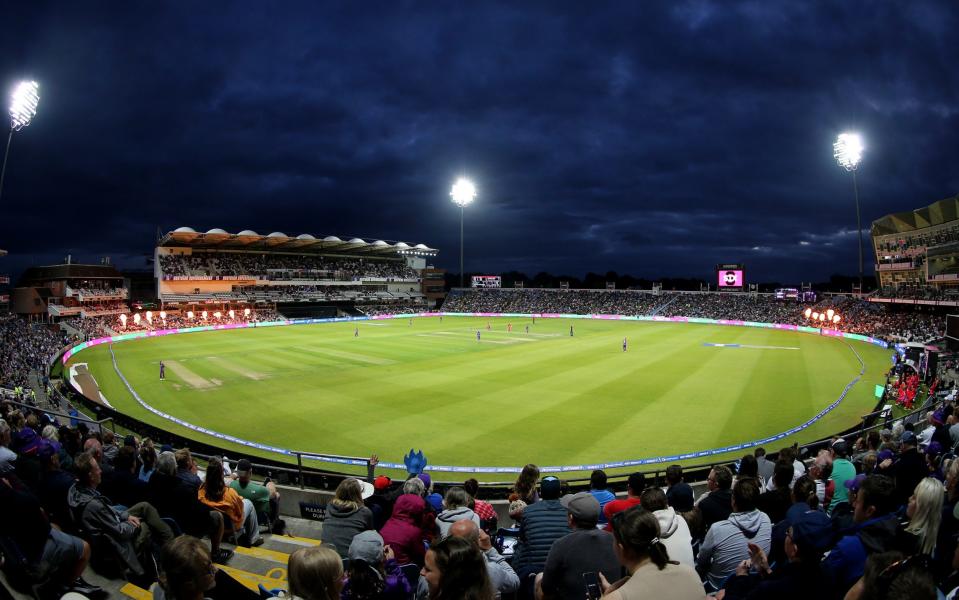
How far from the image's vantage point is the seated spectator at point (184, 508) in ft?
19.2

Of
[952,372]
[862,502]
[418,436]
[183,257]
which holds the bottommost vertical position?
[418,436]

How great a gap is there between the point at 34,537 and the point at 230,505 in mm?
2297

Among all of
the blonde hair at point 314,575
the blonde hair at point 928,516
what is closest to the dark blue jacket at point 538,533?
the blonde hair at point 314,575

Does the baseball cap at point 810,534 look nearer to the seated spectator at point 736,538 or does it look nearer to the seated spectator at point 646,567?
the seated spectator at point 646,567

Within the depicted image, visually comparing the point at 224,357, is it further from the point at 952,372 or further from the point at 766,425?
the point at 952,372

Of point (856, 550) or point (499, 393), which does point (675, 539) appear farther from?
point (499, 393)

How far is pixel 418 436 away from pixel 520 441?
399cm

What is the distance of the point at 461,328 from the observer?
64938 mm

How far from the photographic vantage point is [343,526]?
514 cm

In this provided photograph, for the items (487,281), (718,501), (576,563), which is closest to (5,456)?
(576,563)

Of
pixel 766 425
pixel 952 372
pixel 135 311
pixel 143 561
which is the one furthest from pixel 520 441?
pixel 135 311

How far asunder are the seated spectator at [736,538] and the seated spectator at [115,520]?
5722 mm

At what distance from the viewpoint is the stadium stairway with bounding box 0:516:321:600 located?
17.7 feet

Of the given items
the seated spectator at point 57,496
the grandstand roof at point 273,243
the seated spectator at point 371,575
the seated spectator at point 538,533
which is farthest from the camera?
the grandstand roof at point 273,243
